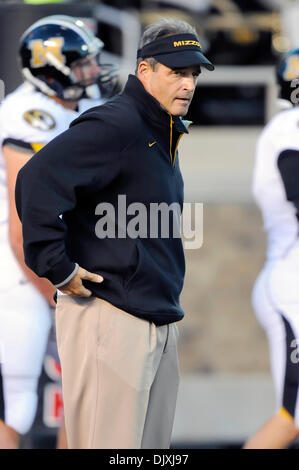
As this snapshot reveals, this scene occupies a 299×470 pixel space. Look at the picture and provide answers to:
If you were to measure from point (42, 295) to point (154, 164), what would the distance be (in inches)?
45.9

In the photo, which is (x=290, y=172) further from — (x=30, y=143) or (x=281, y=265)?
(x=30, y=143)

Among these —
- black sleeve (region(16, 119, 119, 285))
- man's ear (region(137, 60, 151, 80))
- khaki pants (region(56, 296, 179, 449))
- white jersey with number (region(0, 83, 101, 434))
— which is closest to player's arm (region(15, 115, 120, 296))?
black sleeve (region(16, 119, 119, 285))

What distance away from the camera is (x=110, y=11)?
11008mm

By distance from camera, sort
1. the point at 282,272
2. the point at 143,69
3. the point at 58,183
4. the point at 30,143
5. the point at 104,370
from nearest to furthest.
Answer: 1. the point at 58,183
2. the point at 104,370
3. the point at 143,69
4. the point at 30,143
5. the point at 282,272

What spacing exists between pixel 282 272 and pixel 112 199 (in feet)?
4.15

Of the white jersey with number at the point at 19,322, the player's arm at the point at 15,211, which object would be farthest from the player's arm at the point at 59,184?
the white jersey with number at the point at 19,322

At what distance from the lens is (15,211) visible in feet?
13.5

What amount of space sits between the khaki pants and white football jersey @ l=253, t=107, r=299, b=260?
113cm

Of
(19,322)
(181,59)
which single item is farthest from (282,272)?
(181,59)

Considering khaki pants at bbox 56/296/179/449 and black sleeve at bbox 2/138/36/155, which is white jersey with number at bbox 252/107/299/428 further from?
khaki pants at bbox 56/296/179/449

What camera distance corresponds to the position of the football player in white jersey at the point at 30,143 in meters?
4.18

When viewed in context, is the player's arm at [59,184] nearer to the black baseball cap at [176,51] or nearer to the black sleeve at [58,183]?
the black sleeve at [58,183]

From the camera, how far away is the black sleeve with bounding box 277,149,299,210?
4219 mm

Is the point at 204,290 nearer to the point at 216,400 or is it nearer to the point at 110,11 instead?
the point at 216,400
